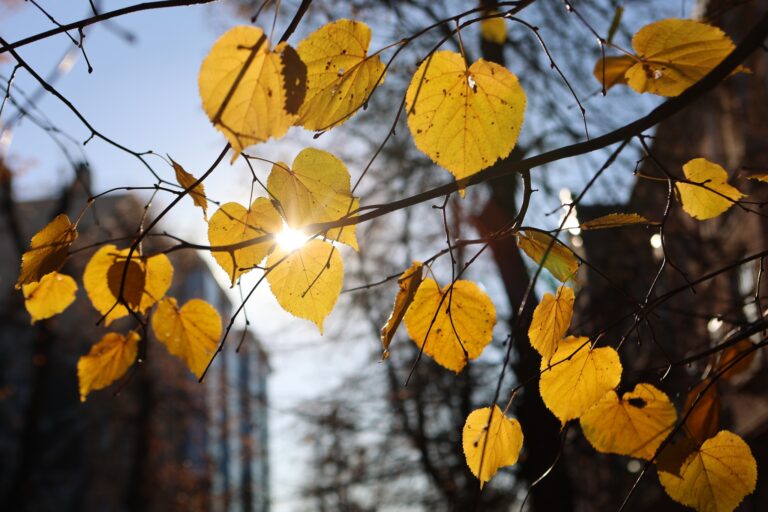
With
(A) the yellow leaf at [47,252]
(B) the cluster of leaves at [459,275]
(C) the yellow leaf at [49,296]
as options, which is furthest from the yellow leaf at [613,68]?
(C) the yellow leaf at [49,296]

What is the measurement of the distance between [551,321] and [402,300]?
24cm

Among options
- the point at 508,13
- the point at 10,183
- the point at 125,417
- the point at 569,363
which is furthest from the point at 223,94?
the point at 125,417

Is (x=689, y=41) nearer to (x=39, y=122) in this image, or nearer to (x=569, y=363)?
(x=569, y=363)

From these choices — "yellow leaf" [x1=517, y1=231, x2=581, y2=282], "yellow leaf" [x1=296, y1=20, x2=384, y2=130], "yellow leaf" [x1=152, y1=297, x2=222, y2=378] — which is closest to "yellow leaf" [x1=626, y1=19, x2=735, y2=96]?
"yellow leaf" [x1=517, y1=231, x2=581, y2=282]

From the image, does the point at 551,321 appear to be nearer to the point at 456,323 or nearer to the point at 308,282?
the point at 456,323

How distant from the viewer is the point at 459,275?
967 mm

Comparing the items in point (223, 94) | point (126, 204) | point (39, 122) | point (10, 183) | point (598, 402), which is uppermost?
point (126, 204)

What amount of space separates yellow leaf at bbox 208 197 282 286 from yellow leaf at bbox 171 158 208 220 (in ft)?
0.08

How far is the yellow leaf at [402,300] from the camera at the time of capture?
0.95m

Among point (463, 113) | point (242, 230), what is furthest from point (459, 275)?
point (242, 230)

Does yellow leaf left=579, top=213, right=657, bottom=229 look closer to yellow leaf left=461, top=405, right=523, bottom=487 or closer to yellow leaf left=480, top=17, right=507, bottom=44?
yellow leaf left=461, top=405, right=523, bottom=487

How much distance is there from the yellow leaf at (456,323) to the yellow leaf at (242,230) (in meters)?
0.25

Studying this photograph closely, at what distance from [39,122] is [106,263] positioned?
1.32 ft

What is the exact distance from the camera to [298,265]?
104 cm
